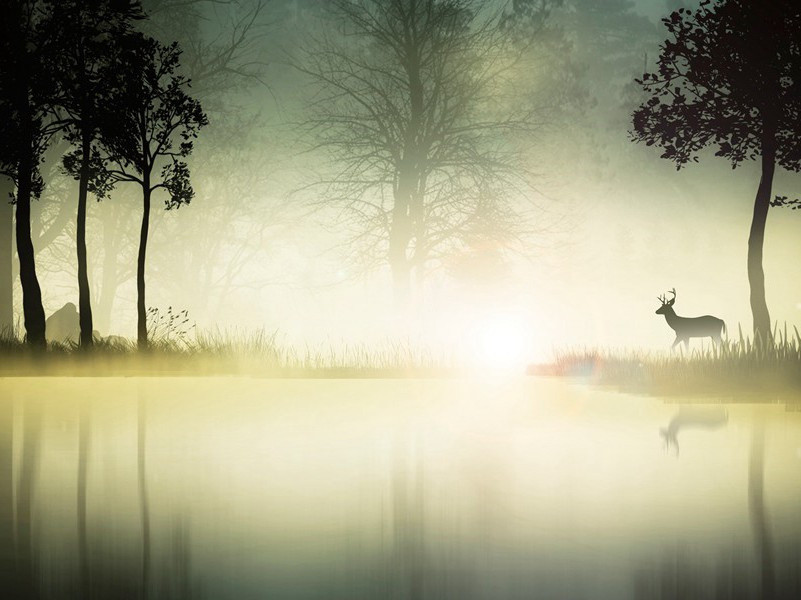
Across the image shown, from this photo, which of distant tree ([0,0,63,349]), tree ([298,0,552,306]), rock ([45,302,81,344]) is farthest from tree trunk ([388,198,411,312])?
rock ([45,302,81,344])

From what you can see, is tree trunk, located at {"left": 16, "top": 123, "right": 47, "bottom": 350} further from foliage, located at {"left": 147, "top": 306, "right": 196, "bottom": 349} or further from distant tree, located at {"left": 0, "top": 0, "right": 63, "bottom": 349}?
foliage, located at {"left": 147, "top": 306, "right": 196, "bottom": 349}

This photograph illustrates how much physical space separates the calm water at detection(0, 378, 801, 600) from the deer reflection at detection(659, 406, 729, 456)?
0.04m

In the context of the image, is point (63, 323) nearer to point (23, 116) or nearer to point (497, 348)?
point (23, 116)

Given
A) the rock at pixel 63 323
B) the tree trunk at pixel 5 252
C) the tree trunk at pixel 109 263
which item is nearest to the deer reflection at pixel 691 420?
the tree trunk at pixel 5 252

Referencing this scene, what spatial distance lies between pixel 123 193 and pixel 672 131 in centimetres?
2185

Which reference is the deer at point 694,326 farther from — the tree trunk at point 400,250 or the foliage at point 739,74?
the tree trunk at point 400,250

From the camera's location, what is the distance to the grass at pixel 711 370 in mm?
16109

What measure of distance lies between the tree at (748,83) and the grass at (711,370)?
1.26 metres

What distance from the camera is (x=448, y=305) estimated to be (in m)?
31.4

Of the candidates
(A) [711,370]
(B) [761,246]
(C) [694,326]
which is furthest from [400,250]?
(A) [711,370]

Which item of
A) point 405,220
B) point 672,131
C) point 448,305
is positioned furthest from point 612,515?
point 448,305

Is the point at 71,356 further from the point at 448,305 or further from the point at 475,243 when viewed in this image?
the point at 448,305

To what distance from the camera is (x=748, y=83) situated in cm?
1869

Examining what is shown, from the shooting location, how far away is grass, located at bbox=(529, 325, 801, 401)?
16.1 m
